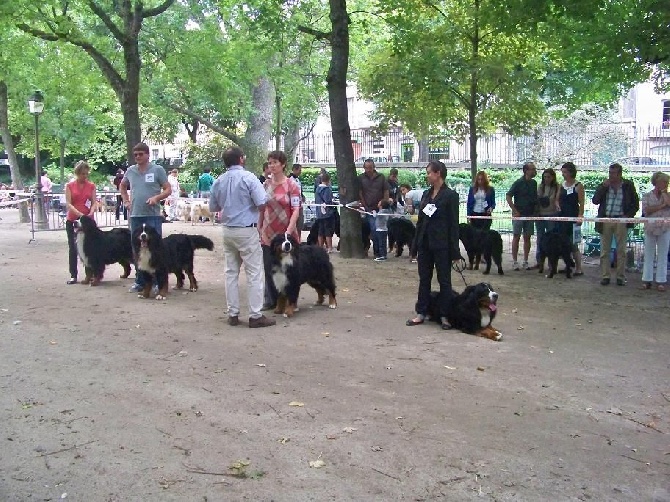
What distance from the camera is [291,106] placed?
3192cm

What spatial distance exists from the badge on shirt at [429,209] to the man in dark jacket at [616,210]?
16.0 feet

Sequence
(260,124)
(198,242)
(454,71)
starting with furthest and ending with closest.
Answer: (260,124)
(454,71)
(198,242)

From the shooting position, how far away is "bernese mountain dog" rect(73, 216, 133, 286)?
11797 mm

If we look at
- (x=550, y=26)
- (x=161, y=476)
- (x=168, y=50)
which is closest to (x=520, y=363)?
(x=161, y=476)

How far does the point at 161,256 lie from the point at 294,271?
2467 mm

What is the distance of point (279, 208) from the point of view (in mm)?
9156

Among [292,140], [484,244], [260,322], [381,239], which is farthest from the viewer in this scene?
[292,140]

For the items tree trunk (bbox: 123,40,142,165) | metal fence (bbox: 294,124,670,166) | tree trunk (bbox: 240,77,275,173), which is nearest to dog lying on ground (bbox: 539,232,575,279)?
tree trunk (bbox: 123,40,142,165)

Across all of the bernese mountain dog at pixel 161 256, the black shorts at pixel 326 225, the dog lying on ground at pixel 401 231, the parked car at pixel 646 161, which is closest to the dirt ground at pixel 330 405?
the bernese mountain dog at pixel 161 256

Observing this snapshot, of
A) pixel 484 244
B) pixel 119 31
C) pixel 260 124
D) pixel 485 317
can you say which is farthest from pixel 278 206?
pixel 260 124

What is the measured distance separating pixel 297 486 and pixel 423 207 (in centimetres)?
483

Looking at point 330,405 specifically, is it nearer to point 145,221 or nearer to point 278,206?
point 278,206

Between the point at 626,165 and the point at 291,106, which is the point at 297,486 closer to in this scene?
the point at 626,165

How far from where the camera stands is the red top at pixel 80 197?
11.7m
